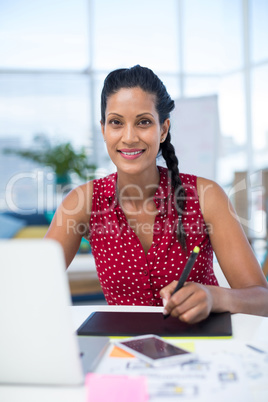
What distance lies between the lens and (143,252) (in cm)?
144

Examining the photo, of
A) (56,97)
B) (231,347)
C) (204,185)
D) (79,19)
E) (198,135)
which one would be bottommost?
(231,347)

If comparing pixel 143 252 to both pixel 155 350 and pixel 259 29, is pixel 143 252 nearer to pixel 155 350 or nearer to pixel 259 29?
pixel 155 350

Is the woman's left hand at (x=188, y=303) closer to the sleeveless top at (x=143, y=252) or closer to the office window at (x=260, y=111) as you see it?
the sleeveless top at (x=143, y=252)

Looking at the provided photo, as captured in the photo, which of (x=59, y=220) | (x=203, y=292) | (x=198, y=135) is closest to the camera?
Answer: (x=203, y=292)

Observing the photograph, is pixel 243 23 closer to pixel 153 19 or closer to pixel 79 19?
pixel 153 19

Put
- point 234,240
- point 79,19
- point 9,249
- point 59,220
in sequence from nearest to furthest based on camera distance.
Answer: point 9,249 < point 234,240 < point 59,220 < point 79,19

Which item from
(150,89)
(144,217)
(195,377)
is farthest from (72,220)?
(195,377)

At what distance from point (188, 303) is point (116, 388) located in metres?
0.34

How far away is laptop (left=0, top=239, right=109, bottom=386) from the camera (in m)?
0.56

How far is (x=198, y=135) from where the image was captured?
3.41 metres

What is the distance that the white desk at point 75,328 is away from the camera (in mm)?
606

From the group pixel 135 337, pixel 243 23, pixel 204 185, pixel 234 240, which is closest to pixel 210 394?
pixel 135 337

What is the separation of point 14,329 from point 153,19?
605 cm

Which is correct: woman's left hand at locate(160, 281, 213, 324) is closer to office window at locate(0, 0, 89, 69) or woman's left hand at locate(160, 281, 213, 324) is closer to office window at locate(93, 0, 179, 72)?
office window at locate(93, 0, 179, 72)
